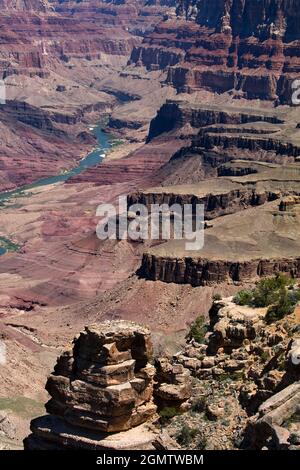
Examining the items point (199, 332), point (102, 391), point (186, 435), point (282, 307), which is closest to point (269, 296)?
point (199, 332)

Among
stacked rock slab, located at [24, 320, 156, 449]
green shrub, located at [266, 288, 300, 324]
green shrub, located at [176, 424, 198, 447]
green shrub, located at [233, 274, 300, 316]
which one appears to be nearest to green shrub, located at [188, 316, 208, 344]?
green shrub, located at [233, 274, 300, 316]

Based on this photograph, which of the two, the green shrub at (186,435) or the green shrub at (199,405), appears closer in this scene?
the green shrub at (186,435)

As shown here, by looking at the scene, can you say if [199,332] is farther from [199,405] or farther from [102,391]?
[102,391]

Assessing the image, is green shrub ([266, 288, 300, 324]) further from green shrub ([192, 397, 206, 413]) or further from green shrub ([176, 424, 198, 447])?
green shrub ([176, 424, 198, 447])

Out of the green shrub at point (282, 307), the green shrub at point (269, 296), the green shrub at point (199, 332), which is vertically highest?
the green shrub at point (282, 307)

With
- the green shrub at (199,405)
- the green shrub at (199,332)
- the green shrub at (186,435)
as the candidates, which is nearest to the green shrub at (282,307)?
the green shrub at (199,332)

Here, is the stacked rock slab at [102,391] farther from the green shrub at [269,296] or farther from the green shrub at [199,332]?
the green shrub at [199,332]
